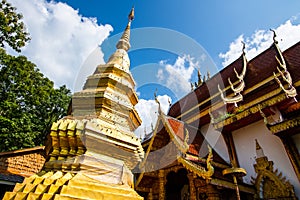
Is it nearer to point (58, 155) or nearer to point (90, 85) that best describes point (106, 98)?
point (90, 85)

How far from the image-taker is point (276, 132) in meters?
5.29

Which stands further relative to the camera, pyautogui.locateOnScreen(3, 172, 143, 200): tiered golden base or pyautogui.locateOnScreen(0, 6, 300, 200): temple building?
pyautogui.locateOnScreen(0, 6, 300, 200): temple building

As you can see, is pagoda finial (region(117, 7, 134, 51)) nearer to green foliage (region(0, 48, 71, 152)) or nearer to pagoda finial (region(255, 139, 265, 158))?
pagoda finial (region(255, 139, 265, 158))

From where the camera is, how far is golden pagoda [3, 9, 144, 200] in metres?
1.60

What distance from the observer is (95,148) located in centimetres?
212

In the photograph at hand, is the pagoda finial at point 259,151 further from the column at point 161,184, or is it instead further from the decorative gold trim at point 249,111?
the column at point 161,184

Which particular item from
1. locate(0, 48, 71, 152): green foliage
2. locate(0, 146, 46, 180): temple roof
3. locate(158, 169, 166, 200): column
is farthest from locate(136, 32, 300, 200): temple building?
locate(0, 48, 71, 152): green foliage

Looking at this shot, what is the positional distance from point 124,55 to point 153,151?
414cm

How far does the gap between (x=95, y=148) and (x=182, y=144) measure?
3965 millimetres

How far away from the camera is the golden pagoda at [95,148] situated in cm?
160

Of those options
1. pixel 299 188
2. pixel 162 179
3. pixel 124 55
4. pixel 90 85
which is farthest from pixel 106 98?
pixel 299 188

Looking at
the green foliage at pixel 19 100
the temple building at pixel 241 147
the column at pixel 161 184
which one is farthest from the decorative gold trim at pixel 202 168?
the green foliage at pixel 19 100

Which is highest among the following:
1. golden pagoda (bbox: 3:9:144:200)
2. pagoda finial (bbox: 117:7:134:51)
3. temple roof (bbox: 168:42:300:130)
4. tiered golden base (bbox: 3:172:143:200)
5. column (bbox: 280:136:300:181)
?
temple roof (bbox: 168:42:300:130)

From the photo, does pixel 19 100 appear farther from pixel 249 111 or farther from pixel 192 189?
pixel 249 111
